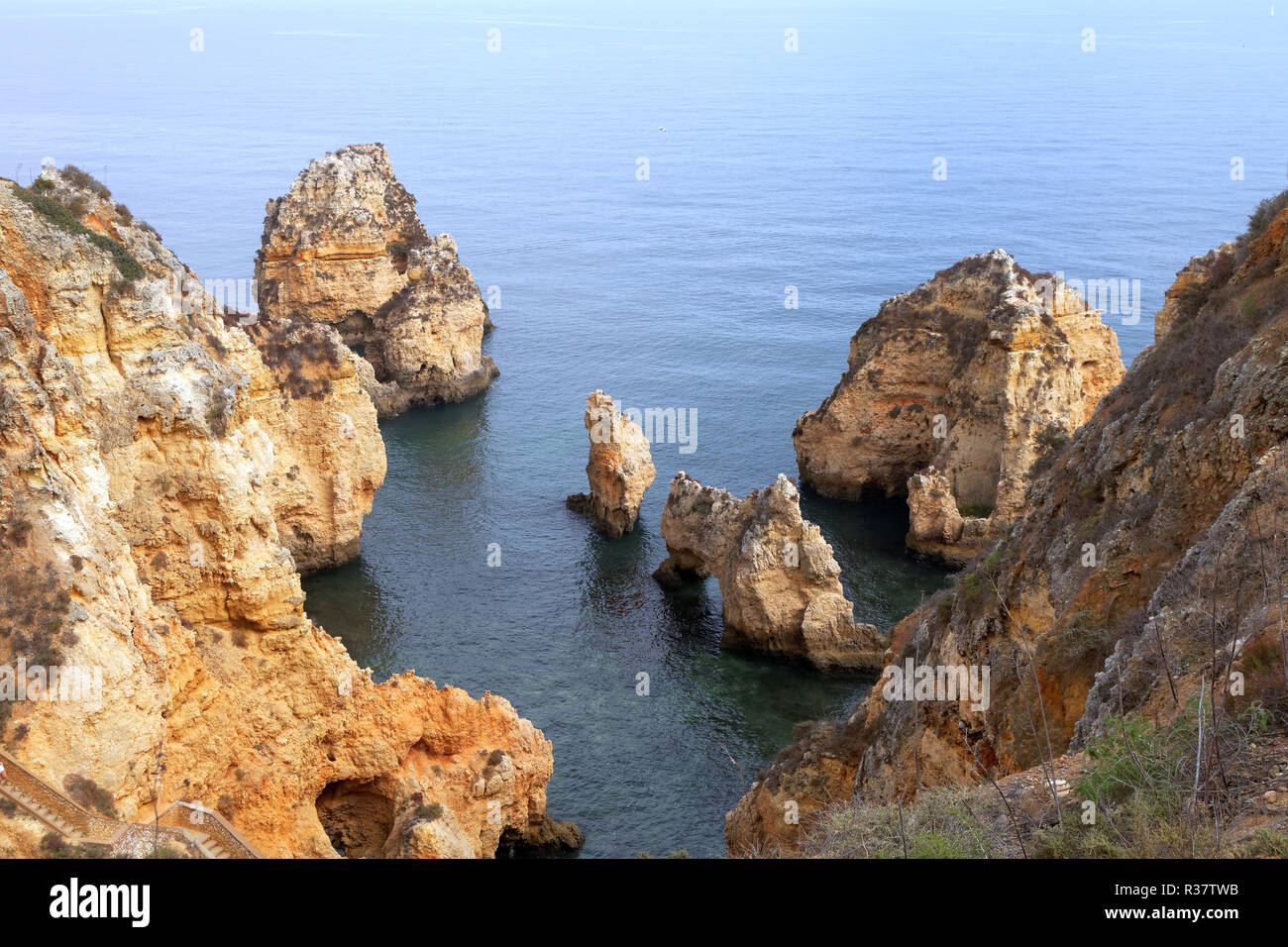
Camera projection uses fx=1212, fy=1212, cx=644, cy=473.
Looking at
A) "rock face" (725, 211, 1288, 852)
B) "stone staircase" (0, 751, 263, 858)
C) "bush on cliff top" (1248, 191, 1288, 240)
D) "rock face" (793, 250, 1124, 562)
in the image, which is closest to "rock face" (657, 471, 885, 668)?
"rock face" (793, 250, 1124, 562)

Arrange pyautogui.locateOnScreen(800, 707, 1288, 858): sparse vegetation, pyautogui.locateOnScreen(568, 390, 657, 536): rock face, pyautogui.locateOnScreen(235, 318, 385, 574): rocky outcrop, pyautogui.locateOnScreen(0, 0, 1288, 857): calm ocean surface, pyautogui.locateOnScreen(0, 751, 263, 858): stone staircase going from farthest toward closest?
pyautogui.locateOnScreen(568, 390, 657, 536): rock face → pyautogui.locateOnScreen(235, 318, 385, 574): rocky outcrop → pyautogui.locateOnScreen(0, 0, 1288, 857): calm ocean surface → pyautogui.locateOnScreen(0, 751, 263, 858): stone staircase → pyautogui.locateOnScreen(800, 707, 1288, 858): sparse vegetation

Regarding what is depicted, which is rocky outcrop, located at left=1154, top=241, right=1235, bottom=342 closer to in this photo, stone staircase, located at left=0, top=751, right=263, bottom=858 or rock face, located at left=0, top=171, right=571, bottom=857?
rock face, located at left=0, top=171, right=571, bottom=857

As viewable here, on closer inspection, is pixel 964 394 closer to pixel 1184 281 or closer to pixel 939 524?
pixel 939 524

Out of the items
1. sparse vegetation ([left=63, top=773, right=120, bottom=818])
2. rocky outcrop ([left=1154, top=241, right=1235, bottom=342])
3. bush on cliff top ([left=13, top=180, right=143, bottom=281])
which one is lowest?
sparse vegetation ([left=63, top=773, right=120, bottom=818])

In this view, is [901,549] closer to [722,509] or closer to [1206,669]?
[722,509]

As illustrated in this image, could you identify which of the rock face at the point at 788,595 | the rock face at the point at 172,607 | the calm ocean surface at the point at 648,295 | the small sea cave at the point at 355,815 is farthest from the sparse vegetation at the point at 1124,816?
the rock face at the point at 788,595
